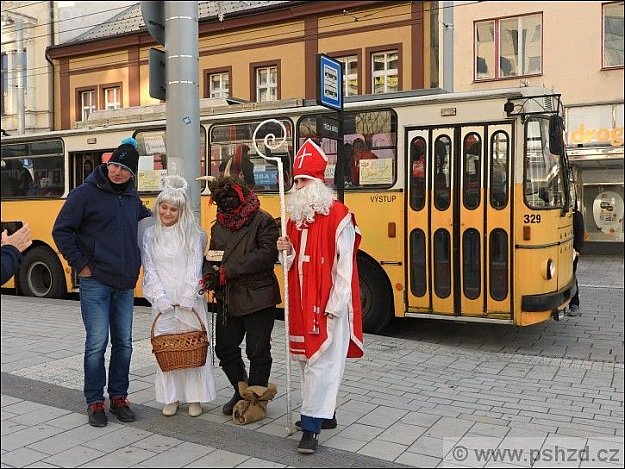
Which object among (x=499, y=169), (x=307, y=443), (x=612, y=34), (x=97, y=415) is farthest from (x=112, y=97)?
(x=307, y=443)

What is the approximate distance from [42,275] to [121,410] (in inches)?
297

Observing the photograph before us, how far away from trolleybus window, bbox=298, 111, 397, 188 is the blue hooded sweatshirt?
3825 millimetres

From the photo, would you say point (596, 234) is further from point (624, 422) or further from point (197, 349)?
point (197, 349)

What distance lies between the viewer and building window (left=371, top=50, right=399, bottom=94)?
788 inches

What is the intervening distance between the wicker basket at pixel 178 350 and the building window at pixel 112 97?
2230 cm

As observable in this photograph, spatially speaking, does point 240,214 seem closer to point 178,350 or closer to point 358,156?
point 178,350

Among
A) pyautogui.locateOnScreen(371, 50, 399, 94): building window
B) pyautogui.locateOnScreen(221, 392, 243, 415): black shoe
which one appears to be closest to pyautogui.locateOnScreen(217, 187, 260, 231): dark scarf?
pyautogui.locateOnScreen(221, 392, 243, 415): black shoe

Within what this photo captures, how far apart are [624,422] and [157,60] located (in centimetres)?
461

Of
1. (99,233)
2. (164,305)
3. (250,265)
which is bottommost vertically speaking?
(164,305)

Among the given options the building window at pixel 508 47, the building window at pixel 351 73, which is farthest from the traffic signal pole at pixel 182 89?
the building window at pixel 508 47

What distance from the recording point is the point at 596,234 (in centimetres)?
2088

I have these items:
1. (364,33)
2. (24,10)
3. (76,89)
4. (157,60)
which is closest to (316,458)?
(157,60)

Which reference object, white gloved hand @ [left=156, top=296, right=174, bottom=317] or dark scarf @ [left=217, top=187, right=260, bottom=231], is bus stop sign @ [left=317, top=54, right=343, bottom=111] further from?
white gloved hand @ [left=156, top=296, right=174, bottom=317]

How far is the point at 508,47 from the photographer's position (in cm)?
2027
